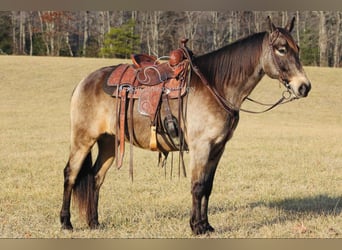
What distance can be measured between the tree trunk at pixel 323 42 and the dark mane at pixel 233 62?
28.9 m

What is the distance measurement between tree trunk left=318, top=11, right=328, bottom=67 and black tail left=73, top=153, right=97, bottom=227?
2927 centimetres

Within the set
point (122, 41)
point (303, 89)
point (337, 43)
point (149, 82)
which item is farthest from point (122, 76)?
point (337, 43)

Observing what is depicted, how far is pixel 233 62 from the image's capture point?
18.8 ft

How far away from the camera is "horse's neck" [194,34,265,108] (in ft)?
18.7

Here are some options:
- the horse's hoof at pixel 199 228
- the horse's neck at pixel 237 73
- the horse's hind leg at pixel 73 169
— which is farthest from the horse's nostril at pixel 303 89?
the horse's hind leg at pixel 73 169

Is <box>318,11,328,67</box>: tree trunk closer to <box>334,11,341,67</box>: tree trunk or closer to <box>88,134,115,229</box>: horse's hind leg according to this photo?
<box>334,11,341,67</box>: tree trunk

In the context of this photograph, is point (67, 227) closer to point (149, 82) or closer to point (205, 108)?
point (149, 82)

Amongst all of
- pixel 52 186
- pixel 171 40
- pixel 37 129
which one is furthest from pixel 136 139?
pixel 171 40

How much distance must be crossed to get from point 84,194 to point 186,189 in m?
2.83

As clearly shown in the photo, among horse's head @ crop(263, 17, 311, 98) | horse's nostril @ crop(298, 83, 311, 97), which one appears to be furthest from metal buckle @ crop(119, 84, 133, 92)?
horse's nostril @ crop(298, 83, 311, 97)

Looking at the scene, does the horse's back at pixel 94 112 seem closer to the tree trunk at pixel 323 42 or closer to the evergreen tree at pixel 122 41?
the evergreen tree at pixel 122 41

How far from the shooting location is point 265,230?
6.07 meters

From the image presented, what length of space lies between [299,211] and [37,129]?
1330 centimetres

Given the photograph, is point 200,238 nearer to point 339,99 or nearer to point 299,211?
point 299,211
